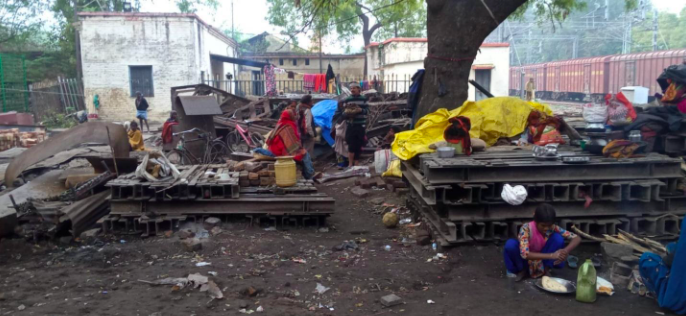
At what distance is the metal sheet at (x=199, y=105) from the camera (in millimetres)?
11547

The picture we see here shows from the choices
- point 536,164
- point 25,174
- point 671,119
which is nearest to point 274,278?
point 536,164

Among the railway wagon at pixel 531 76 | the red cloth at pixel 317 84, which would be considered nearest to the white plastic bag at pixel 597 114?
the red cloth at pixel 317 84

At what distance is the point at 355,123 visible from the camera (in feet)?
35.8

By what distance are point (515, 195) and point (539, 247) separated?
0.79 m

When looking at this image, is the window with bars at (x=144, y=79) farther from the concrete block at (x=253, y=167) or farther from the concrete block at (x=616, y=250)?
the concrete block at (x=616, y=250)

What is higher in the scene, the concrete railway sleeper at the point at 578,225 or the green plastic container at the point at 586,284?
the concrete railway sleeper at the point at 578,225

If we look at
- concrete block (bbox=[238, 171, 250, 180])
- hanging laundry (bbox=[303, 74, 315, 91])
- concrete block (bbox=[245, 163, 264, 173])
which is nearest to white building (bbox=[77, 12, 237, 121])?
hanging laundry (bbox=[303, 74, 315, 91])

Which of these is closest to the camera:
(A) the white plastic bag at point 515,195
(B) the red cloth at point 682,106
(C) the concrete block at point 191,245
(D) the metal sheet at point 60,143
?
(A) the white plastic bag at point 515,195

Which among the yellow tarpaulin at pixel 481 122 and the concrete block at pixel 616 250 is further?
the yellow tarpaulin at pixel 481 122

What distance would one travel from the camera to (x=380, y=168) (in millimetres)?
9977

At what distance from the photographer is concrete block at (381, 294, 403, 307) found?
181 inches

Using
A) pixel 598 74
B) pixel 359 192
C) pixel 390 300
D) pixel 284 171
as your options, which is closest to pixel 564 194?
pixel 390 300

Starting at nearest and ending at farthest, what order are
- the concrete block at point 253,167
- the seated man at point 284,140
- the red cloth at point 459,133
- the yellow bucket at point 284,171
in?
the red cloth at point 459,133
the yellow bucket at point 284,171
the concrete block at point 253,167
the seated man at point 284,140

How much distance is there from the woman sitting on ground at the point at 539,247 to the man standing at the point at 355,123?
609 cm
